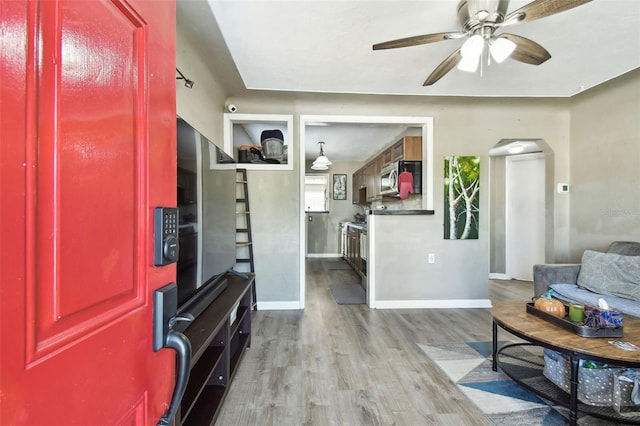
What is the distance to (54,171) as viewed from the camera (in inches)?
15.2

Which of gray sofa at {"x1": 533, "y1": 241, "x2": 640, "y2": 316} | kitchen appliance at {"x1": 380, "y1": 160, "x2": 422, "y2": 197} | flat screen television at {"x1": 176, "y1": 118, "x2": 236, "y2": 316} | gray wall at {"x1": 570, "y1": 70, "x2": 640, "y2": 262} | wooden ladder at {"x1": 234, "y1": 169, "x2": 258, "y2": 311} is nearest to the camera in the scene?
flat screen television at {"x1": 176, "y1": 118, "x2": 236, "y2": 316}

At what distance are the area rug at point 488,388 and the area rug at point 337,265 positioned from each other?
3.32 m

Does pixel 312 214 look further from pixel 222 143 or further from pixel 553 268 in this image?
pixel 553 268

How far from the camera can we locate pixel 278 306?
3.34 metres

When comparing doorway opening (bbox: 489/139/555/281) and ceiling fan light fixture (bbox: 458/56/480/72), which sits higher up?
ceiling fan light fixture (bbox: 458/56/480/72)

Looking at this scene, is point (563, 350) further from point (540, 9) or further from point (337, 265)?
point (337, 265)

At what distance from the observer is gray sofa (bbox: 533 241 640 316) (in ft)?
7.62

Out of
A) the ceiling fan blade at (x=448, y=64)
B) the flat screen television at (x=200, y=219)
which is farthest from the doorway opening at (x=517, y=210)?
the flat screen television at (x=200, y=219)

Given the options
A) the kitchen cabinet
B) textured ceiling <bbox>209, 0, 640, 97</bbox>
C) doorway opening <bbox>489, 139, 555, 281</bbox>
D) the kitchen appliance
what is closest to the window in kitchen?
the kitchen cabinet

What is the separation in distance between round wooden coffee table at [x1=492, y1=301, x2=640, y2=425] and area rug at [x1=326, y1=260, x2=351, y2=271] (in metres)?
3.73

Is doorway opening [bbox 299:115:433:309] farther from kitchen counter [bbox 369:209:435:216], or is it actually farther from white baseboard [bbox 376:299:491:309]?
white baseboard [bbox 376:299:491:309]

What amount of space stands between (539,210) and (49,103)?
569cm

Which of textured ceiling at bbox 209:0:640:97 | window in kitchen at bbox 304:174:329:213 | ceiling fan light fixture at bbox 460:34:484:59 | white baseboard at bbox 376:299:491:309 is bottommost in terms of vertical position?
white baseboard at bbox 376:299:491:309

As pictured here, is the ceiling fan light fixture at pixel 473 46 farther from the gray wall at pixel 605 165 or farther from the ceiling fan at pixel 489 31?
the gray wall at pixel 605 165
